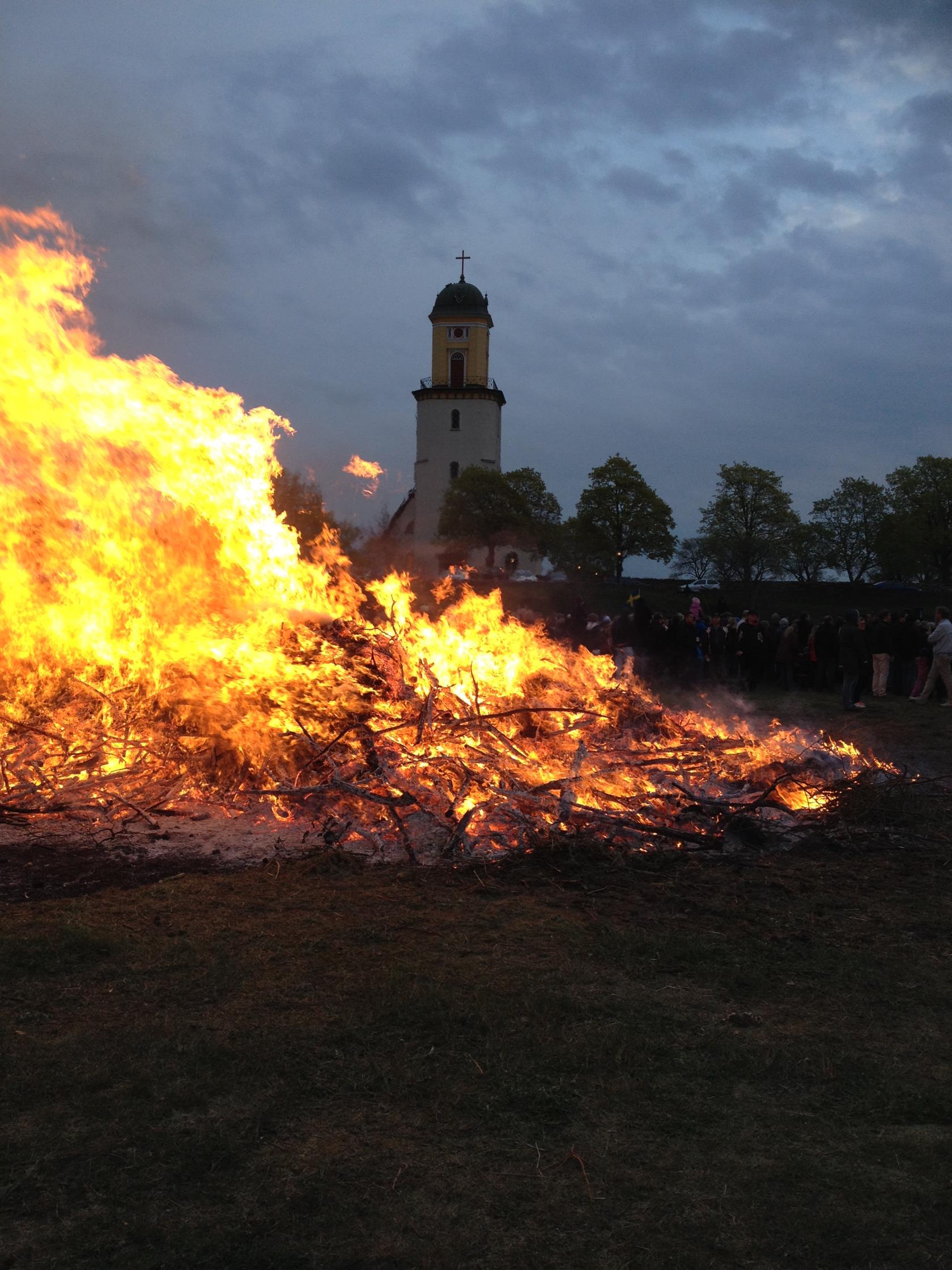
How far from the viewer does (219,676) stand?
27.6ft

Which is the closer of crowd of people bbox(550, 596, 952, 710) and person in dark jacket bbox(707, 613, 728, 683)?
crowd of people bbox(550, 596, 952, 710)

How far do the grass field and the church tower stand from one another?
6794 centimetres

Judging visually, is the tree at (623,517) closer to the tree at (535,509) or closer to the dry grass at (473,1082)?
the tree at (535,509)

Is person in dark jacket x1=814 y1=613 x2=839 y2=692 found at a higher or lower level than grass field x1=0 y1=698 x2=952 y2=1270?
higher

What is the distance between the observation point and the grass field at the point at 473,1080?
2.81 metres

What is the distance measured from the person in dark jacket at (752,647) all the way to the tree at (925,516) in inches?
1833

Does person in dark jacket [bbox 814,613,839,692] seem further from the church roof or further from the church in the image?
the church roof

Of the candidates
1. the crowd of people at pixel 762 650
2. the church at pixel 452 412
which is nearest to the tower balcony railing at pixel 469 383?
the church at pixel 452 412

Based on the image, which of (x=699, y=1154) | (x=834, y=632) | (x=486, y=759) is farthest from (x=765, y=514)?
(x=699, y=1154)

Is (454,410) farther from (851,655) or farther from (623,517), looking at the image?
(851,655)

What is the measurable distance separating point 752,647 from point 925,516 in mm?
50428

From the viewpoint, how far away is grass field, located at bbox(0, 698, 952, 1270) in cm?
281

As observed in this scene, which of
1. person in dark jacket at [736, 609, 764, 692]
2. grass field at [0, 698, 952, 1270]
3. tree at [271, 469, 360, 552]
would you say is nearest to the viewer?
grass field at [0, 698, 952, 1270]

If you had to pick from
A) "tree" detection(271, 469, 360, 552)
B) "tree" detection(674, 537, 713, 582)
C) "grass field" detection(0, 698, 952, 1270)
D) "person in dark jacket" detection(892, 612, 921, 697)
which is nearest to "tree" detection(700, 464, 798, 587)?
"tree" detection(674, 537, 713, 582)
